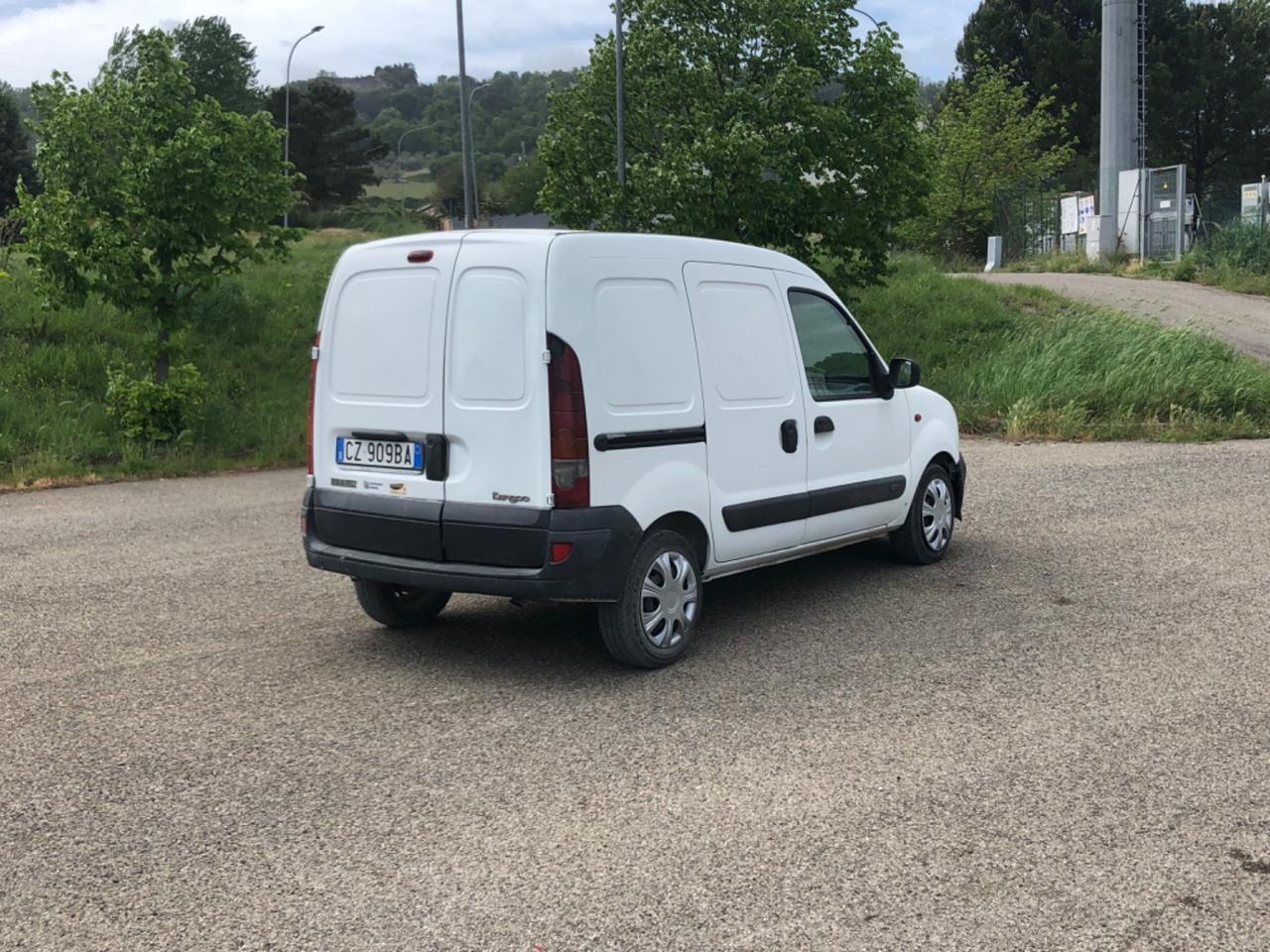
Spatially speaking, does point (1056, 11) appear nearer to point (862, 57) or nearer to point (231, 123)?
point (862, 57)

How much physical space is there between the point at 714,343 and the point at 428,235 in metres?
1.44

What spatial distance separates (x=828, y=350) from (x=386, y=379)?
252cm

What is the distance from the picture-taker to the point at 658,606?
A: 19.1ft

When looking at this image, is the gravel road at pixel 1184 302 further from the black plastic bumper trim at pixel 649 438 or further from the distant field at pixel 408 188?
the distant field at pixel 408 188

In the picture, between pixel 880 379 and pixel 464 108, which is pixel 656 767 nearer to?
pixel 880 379

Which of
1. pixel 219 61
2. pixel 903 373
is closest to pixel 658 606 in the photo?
pixel 903 373

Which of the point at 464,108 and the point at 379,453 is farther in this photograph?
the point at 464,108

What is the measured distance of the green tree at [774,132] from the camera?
1720 cm

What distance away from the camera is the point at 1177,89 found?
61.2m

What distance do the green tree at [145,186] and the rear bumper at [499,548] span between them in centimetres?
874

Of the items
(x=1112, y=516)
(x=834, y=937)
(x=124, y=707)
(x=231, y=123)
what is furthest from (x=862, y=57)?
(x=834, y=937)

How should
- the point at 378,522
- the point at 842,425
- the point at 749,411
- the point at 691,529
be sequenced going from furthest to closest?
the point at 842,425 < the point at 749,411 < the point at 691,529 < the point at 378,522

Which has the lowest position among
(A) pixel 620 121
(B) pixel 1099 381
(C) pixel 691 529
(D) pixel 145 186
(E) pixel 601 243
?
(C) pixel 691 529

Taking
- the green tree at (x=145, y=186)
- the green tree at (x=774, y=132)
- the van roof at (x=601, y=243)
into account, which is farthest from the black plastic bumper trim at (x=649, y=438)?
the green tree at (x=774, y=132)
